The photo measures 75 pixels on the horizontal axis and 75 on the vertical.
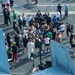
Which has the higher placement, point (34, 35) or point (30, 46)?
point (34, 35)

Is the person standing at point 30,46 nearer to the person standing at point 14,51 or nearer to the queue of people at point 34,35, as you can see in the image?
the queue of people at point 34,35

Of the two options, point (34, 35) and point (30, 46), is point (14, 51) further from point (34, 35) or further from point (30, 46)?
point (34, 35)

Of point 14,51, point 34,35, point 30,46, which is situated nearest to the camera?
point 14,51

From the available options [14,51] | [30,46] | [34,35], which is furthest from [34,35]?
[14,51]

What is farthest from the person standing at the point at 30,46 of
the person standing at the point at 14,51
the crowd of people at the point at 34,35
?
the person standing at the point at 14,51

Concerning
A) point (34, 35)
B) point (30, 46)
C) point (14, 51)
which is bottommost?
point (14, 51)

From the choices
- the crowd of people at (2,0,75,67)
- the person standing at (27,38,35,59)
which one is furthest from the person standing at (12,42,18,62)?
the person standing at (27,38,35,59)

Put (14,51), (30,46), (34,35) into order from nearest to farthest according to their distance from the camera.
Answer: (14,51), (30,46), (34,35)

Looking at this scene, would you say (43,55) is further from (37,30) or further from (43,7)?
(43,7)

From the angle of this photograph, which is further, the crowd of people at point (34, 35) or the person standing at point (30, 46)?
the crowd of people at point (34, 35)

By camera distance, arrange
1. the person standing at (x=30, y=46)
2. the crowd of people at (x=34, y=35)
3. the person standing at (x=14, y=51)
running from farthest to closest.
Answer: the crowd of people at (x=34, y=35), the person standing at (x=30, y=46), the person standing at (x=14, y=51)

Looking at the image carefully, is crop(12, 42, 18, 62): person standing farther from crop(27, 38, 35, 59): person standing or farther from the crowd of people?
crop(27, 38, 35, 59): person standing

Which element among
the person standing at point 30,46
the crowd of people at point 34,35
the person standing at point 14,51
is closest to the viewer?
the person standing at point 14,51

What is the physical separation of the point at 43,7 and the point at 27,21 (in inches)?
184
